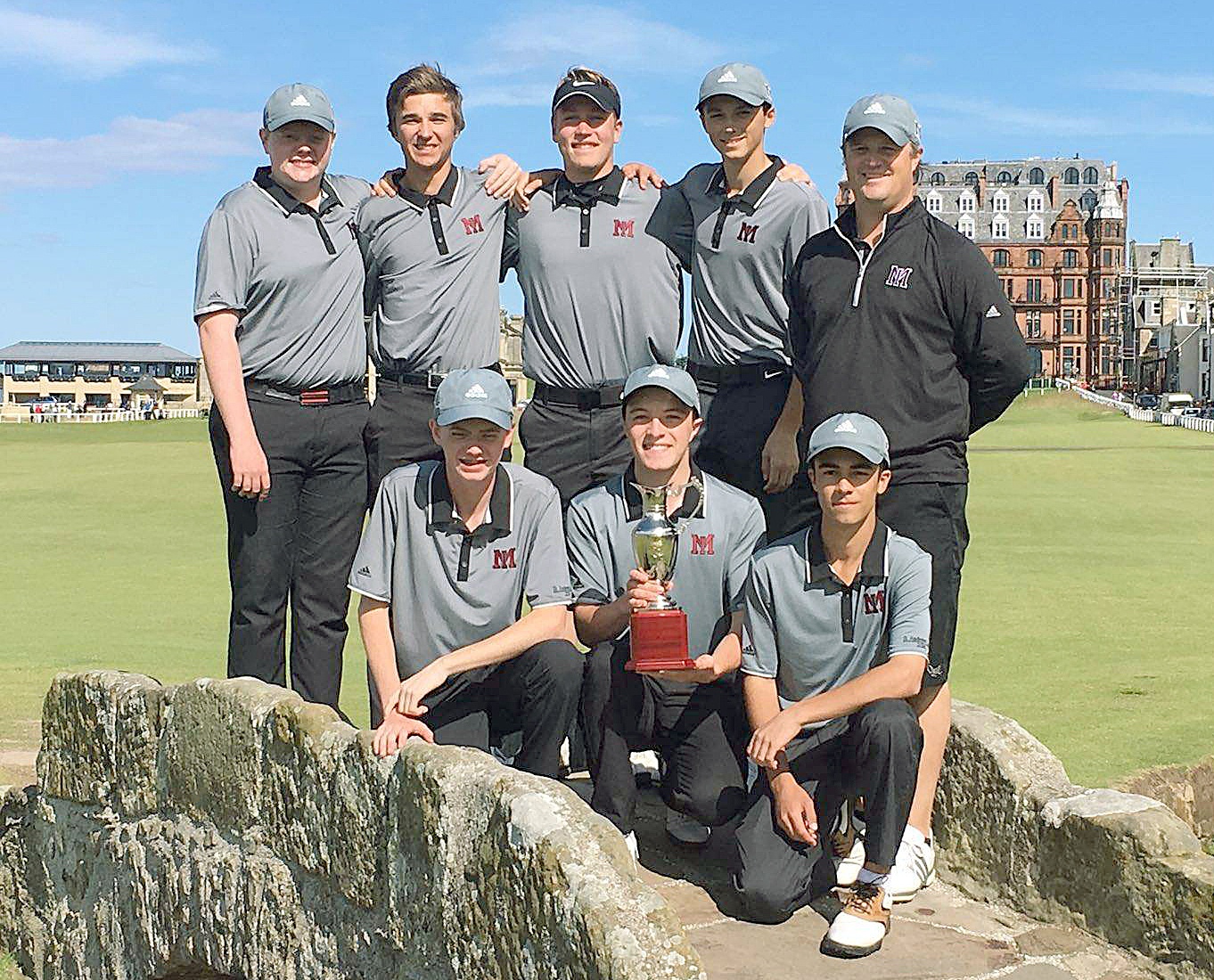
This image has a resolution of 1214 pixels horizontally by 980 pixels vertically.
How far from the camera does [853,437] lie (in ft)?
16.5

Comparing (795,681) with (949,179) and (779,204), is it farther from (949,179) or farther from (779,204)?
(949,179)

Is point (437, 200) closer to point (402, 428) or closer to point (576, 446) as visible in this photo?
point (402, 428)

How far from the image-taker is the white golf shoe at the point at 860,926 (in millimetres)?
4680

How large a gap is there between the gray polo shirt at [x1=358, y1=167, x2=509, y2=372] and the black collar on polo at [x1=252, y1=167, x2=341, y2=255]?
0.14 m

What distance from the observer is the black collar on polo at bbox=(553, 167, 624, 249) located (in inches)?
256

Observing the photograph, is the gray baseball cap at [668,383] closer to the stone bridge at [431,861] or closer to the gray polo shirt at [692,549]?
the gray polo shirt at [692,549]

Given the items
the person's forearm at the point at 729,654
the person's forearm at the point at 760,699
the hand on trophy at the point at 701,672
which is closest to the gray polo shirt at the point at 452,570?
the hand on trophy at the point at 701,672

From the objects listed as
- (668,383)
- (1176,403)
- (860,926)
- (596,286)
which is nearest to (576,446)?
(596,286)

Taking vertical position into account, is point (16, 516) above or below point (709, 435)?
below

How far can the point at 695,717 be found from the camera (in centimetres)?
552

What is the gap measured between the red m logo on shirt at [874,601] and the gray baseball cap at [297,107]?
2.96 metres

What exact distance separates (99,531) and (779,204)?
15.5 m

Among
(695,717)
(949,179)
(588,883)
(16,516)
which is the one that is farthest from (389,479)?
(949,179)

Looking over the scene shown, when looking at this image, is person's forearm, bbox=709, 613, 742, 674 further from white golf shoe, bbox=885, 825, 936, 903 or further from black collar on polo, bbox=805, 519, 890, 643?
white golf shoe, bbox=885, 825, 936, 903
